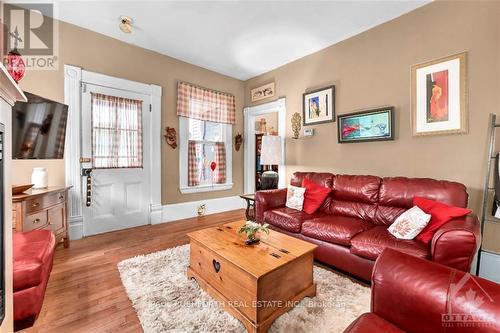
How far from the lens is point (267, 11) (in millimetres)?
2740

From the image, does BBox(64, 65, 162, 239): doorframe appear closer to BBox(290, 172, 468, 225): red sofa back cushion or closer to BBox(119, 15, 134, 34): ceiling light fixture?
BBox(119, 15, 134, 34): ceiling light fixture

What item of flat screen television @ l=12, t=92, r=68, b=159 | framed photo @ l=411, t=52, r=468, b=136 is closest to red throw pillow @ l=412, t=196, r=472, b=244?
framed photo @ l=411, t=52, r=468, b=136

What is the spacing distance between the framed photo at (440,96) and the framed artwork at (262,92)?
7.53 feet

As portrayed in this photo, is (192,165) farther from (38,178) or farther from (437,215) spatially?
(437,215)

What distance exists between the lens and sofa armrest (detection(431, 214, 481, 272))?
5.00 ft

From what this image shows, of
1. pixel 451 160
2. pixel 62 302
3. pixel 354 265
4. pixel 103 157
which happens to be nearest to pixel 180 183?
pixel 103 157

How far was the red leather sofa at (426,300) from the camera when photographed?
31.9 inches

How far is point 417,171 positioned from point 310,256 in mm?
1885

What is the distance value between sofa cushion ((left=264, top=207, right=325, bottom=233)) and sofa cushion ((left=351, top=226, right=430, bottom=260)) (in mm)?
645

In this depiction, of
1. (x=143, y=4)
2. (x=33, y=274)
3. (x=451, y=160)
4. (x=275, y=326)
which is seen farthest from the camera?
(x=143, y=4)

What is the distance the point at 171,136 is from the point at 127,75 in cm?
110

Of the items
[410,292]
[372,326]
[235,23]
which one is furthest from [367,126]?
[372,326]

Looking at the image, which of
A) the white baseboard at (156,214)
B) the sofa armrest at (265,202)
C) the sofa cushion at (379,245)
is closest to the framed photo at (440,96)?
the sofa cushion at (379,245)

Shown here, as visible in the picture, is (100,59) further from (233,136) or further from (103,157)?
(233,136)
